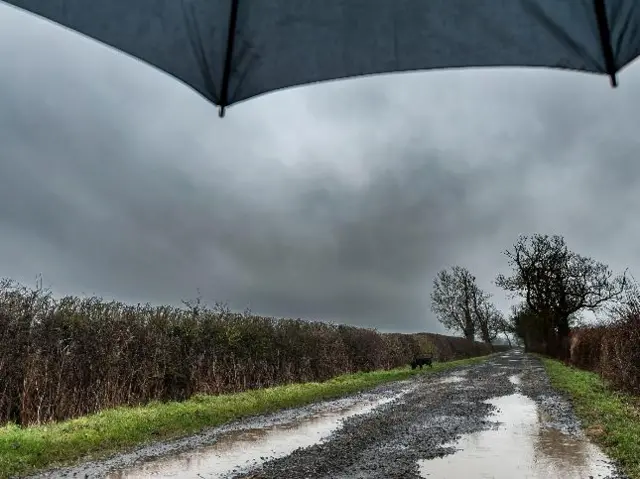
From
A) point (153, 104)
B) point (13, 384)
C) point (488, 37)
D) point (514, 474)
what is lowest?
point (514, 474)

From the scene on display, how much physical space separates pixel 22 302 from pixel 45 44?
9172mm

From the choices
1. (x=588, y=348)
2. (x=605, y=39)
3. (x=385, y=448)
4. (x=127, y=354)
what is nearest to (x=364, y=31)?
(x=605, y=39)

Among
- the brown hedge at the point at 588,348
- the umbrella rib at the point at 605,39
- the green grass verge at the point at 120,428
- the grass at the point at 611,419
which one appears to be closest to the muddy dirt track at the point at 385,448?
the grass at the point at 611,419

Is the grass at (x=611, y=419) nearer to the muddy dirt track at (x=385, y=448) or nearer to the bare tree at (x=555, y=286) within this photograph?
the muddy dirt track at (x=385, y=448)

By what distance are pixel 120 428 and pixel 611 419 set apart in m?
8.63

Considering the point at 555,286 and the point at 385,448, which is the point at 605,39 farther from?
the point at 555,286

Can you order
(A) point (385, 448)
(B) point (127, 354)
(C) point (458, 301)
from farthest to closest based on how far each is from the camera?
(C) point (458, 301) → (B) point (127, 354) → (A) point (385, 448)

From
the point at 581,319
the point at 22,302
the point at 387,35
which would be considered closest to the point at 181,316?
the point at 22,302

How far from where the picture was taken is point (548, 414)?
10992 mm

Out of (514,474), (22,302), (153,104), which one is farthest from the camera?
(22,302)

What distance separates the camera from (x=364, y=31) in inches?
89.0

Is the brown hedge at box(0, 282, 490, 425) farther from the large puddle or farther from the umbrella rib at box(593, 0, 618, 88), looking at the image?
the umbrella rib at box(593, 0, 618, 88)

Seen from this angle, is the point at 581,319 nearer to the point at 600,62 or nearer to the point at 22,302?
the point at 22,302

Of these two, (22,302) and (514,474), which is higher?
(22,302)
